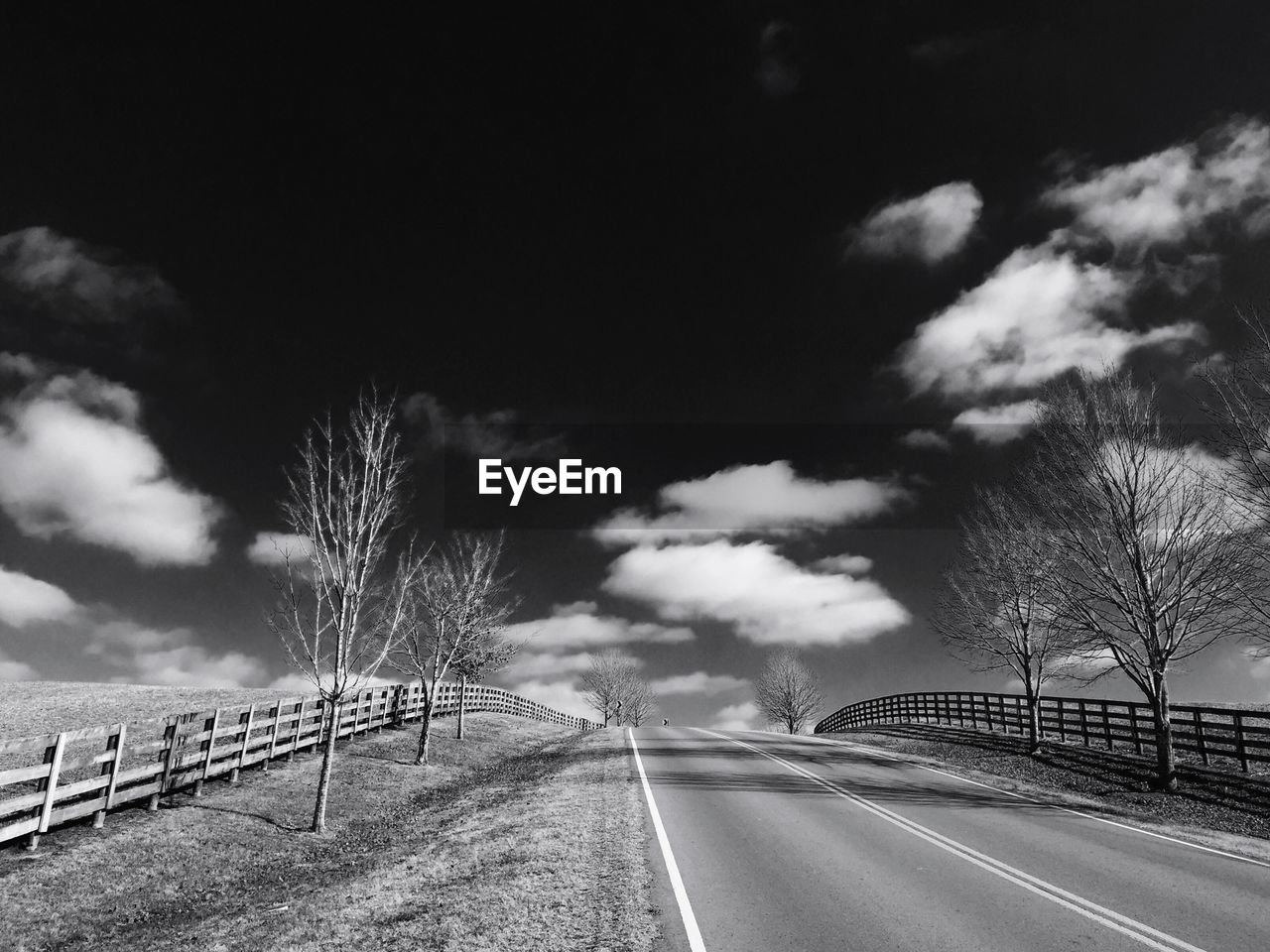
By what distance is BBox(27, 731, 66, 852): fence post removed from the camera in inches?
419

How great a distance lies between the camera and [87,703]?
26.8 meters

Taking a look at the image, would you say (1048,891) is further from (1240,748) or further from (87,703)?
(87,703)

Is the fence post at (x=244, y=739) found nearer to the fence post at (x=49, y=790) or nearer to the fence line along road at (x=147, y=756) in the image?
the fence line along road at (x=147, y=756)

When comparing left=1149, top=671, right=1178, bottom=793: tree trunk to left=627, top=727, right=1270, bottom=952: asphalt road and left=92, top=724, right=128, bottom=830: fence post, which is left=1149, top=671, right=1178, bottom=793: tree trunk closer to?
left=627, top=727, right=1270, bottom=952: asphalt road

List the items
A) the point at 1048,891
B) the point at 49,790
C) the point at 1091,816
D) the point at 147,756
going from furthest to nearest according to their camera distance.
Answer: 1. the point at 147,756
2. the point at 1091,816
3. the point at 49,790
4. the point at 1048,891

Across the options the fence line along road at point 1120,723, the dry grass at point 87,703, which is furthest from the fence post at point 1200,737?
the dry grass at point 87,703

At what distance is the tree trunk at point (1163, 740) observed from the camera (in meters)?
17.6

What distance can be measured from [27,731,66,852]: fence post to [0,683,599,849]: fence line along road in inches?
0.6

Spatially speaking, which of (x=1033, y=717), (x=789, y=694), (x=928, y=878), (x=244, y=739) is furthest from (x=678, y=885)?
(x=789, y=694)

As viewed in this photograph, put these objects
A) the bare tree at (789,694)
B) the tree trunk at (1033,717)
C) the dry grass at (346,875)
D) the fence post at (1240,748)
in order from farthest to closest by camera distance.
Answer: the bare tree at (789,694) → the tree trunk at (1033,717) → the fence post at (1240,748) → the dry grass at (346,875)

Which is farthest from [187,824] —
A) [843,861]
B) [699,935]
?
[843,861]

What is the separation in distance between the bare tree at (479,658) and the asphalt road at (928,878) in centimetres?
1376

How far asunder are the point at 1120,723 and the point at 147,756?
26.7 metres

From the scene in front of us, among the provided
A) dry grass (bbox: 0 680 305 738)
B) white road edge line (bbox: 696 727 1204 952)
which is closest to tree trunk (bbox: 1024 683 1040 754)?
white road edge line (bbox: 696 727 1204 952)
